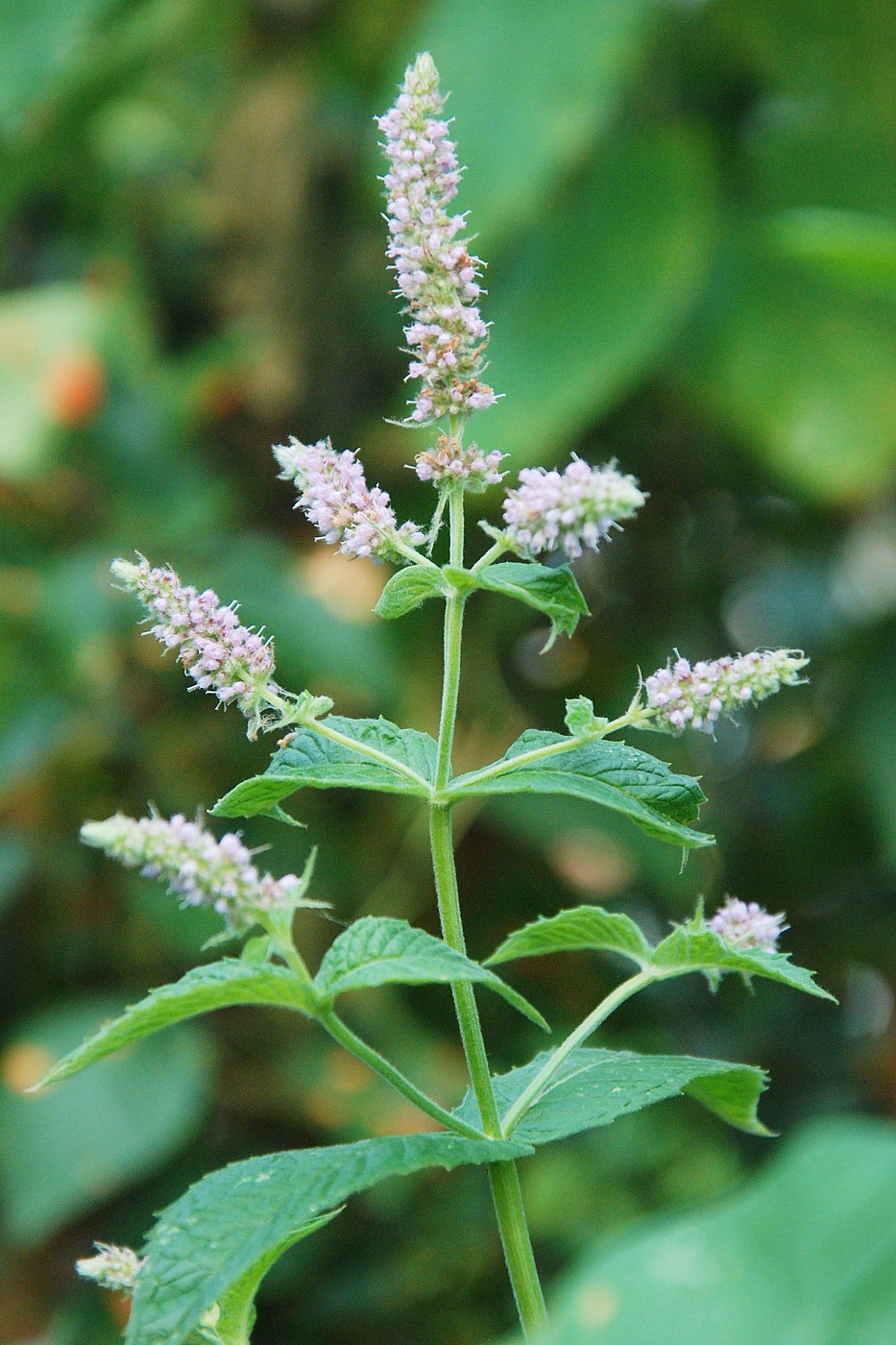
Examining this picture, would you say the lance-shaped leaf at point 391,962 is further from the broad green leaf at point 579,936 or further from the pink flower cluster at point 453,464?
the pink flower cluster at point 453,464

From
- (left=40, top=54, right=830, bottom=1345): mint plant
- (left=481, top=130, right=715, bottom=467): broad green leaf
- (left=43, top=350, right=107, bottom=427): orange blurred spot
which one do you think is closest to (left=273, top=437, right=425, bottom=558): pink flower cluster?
(left=40, top=54, right=830, bottom=1345): mint plant

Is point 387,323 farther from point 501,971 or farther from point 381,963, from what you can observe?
point 381,963

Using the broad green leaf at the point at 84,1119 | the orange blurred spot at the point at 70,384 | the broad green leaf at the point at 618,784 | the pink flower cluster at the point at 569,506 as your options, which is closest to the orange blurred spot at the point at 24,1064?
the broad green leaf at the point at 84,1119

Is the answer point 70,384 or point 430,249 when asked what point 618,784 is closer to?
point 430,249

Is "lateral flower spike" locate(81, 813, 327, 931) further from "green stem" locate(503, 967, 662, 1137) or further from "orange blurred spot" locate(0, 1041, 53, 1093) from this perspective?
"orange blurred spot" locate(0, 1041, 53, 1093)

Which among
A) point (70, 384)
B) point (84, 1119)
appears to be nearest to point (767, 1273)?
point (84, 1119)

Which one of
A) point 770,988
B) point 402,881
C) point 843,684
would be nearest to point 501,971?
point 402,881

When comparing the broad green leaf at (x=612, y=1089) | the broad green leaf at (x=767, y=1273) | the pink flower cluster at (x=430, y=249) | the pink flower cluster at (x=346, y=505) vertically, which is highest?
the pink flower cluster at (x=430, y=249)
